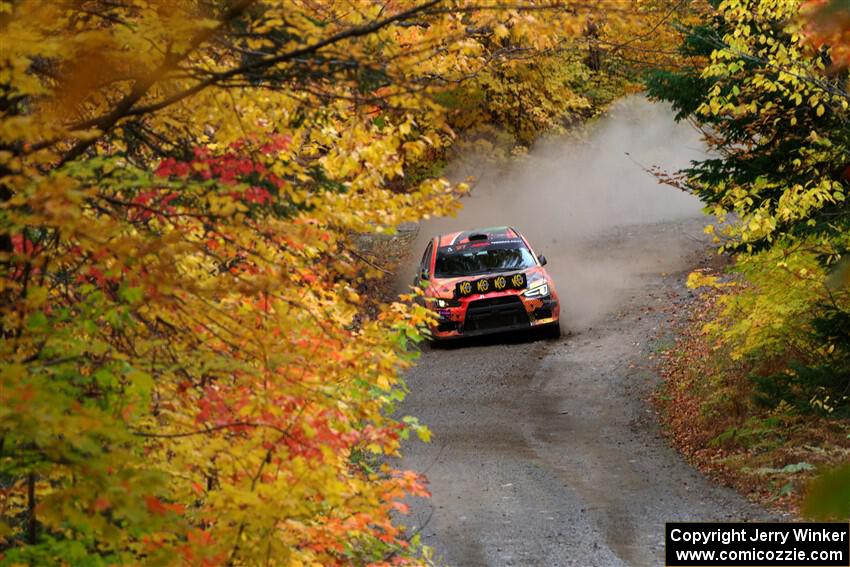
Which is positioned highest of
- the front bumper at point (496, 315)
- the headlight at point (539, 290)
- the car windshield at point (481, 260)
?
the car windshield at point (481, 260)

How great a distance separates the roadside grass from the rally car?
2768 mm

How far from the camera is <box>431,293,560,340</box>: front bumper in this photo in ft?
60.9

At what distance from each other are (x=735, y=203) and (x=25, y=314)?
8535 mm

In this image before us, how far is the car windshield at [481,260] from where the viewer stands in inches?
741

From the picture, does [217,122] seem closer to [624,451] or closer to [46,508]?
[46,508]

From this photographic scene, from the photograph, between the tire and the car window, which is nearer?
the car window

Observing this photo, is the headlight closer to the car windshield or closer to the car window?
the car windshield

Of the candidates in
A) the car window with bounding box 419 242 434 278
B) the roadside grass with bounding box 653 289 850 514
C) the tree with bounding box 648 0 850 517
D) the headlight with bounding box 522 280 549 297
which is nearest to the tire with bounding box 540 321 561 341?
the headlight with bounding box 522 280 549 297

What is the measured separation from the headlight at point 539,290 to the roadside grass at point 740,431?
8.69 ft

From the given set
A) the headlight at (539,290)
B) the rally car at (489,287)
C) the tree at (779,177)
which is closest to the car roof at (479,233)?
the rally car at (489,287)

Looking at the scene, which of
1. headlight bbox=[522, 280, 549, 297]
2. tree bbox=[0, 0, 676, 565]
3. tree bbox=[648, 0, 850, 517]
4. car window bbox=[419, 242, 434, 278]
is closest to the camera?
tree bbox=[0, 0, 676, 565]

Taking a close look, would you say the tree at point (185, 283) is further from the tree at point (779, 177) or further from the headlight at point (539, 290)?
the headlight at point (539, 290)

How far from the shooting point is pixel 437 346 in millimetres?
20156

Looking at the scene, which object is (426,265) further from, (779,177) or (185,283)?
(185,283)
